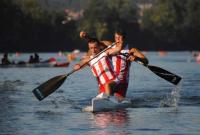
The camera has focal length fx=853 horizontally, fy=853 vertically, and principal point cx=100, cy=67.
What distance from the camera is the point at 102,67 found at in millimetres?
26484

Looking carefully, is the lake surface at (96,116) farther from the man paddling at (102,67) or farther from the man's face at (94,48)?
the man's face at (94,48)

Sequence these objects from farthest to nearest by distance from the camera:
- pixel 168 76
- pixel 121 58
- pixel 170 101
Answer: pixel 170 101
pixel 168 76
pixel 121 58

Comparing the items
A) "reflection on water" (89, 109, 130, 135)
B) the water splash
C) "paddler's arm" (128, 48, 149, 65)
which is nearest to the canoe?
"reflection on water" (89, 109, 130, 135)

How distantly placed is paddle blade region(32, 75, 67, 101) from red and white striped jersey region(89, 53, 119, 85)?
150 centimetres

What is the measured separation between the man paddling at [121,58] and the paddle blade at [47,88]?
157 cm

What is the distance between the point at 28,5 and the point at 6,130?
163m

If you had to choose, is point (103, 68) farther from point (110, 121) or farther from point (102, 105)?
point (110, 121)

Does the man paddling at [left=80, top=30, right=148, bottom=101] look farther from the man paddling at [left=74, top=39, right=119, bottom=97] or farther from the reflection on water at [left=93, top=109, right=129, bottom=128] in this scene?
the reflection on water at [left=93, top=109, right=129, bottom=128]

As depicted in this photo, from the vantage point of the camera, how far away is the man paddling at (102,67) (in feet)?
86.8

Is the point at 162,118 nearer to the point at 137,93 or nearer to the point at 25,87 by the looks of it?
the point at 137,93

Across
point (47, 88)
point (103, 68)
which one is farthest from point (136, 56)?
point (47, 88)

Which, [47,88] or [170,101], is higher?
[47,88]

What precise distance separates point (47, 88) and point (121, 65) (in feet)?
8.51

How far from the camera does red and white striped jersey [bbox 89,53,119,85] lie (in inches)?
1041
